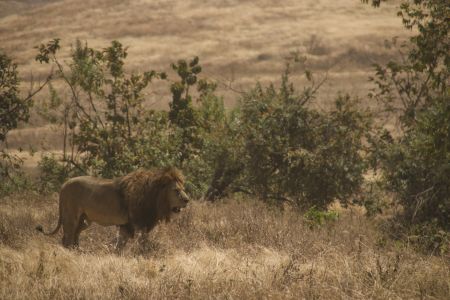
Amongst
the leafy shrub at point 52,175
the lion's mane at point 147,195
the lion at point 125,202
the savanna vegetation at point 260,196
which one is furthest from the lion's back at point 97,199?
the leafy shrub at point 52,175

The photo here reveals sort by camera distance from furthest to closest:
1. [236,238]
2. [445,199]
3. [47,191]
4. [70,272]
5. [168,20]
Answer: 1. [168,20]
2. [47,191]
3. [445,199]
4. [236,238]
5. [70,272]

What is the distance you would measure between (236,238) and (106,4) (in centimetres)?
10703

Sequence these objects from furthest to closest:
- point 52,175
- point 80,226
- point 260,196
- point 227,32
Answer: point 227,32 → point 52,175 → point 260,196 → point 80,226

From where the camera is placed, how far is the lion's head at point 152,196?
9.77 metres

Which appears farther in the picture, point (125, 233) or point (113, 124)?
point (113, 124)

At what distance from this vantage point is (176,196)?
386 inches

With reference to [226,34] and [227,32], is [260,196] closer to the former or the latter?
[226,34]

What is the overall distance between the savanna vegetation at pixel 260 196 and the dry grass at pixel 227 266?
23 mm

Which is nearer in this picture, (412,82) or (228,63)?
(412,82)

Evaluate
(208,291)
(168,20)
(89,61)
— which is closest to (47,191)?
(89,61)

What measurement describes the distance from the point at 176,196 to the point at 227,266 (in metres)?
1.98

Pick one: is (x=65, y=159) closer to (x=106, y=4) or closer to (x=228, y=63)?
(x=228, y=63)

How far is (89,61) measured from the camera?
17.5 metres

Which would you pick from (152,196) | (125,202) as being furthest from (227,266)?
(125,202)
